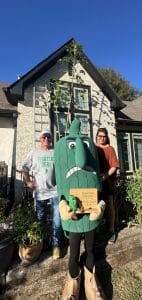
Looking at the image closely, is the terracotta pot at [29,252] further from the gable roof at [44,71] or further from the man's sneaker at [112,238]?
the gable roof at [44,71]

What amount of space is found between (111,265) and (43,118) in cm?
537

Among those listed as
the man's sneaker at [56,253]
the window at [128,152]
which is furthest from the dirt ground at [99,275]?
the window at [128,152]

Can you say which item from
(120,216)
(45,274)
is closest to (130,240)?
(120,216)

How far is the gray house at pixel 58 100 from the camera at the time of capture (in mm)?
7688

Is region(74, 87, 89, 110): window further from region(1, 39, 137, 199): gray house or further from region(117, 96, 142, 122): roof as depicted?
region(117, 96, 142, 122): roof

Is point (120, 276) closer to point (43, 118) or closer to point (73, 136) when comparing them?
point (73, 136)

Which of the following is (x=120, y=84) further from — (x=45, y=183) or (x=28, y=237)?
(x=28, y=237)

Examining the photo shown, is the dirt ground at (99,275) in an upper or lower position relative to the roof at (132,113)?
lower

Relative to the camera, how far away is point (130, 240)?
3787 millimetres

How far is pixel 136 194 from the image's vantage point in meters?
4.45

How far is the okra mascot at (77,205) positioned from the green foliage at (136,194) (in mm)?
1841

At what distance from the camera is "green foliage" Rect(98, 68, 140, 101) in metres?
30.6

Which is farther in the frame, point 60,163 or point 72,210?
point 60,163

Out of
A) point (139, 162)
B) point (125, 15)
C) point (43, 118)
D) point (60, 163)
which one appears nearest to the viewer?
point (60, 163)
